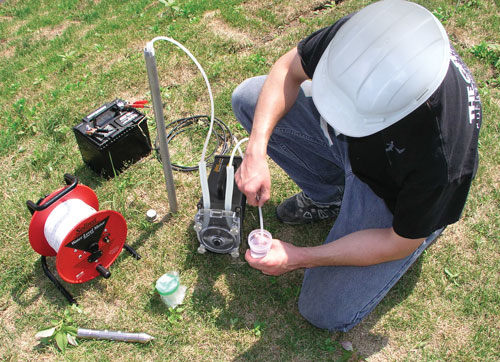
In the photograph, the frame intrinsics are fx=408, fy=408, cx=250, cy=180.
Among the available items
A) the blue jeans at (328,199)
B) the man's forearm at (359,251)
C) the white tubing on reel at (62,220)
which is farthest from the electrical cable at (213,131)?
the man's forearm at (359,251)

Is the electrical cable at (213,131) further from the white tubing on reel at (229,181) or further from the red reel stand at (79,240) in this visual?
the white tubing on reel at (229,181)

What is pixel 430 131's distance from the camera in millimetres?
1807

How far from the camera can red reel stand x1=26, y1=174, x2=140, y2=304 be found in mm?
2479

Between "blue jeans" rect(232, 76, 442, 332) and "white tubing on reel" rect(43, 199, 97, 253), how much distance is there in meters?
1.29

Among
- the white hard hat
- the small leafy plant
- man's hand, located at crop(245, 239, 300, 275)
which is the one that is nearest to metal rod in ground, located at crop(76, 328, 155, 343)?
the small leafy plant

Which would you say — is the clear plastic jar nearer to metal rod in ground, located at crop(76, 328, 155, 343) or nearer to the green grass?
the green grass

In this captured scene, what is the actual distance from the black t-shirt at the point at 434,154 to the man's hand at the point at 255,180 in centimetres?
59

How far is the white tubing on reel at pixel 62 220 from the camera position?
8.11ft

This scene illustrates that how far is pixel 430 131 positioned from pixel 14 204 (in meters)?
3.06

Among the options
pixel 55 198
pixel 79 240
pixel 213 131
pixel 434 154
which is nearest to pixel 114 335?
pixel 79 240

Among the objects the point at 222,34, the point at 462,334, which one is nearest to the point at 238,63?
the point at 222,34

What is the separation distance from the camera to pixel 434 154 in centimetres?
181

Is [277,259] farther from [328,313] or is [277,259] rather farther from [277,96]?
[277,96]

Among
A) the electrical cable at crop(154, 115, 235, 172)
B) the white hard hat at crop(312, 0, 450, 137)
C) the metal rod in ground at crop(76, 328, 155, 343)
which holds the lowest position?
the metal rod in ground at crop(76, 328, 155, 343)
